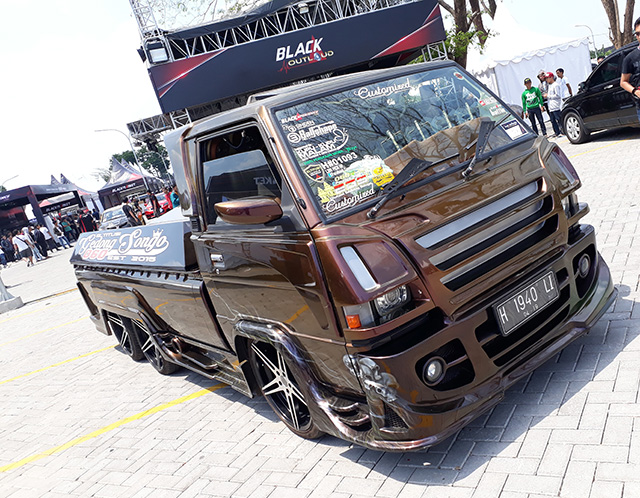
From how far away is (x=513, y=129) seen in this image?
3.69m

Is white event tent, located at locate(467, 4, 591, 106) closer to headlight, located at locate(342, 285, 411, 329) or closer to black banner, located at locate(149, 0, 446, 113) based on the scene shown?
black banner, located at locate(149, 0, 446, 113)

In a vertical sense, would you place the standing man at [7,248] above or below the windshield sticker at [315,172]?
below

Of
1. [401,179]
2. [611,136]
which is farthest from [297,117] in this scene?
[611,136]

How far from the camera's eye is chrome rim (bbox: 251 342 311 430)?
11.6ft

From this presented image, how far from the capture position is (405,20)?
23.6 meters

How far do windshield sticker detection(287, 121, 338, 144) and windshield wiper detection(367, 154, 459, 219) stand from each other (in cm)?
52

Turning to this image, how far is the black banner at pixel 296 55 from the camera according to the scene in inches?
853

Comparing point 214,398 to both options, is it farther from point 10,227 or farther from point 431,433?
point 10,227

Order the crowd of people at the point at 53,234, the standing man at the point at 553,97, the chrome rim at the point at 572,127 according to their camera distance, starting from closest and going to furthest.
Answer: the chrome rim at the point at 572,127
the standing man at the point at 553,97
the crowd of people at the point at 53,234

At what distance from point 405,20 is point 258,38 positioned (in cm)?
646

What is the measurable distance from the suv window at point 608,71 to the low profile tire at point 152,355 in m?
9.66

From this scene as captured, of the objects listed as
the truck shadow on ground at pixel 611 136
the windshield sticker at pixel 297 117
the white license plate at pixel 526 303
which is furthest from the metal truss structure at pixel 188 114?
the white license plate at pixel 526 303

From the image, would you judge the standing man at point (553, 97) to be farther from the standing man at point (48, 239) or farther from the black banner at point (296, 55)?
the standing man at point (48, 239)

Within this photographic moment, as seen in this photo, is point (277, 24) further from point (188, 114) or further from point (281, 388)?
point (281, 388)
